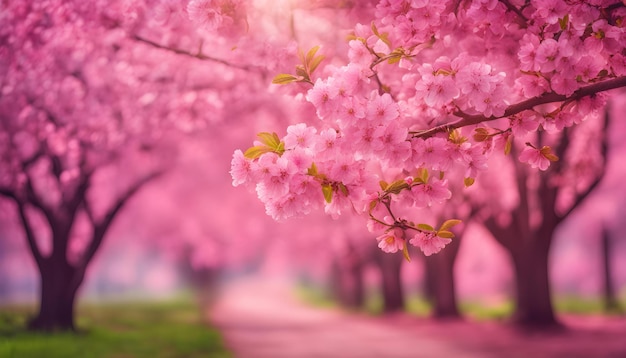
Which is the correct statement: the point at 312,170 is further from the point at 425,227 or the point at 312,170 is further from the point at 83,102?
the point at 83,102

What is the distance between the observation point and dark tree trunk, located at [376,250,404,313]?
856 inches

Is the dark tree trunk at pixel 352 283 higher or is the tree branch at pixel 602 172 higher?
the tree branch at pixel 602 172

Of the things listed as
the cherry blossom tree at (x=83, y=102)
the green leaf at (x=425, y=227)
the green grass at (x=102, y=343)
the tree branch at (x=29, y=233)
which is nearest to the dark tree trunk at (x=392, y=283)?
the green grass at (x=102, y=343)

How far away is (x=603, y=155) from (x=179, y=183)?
20.8 m

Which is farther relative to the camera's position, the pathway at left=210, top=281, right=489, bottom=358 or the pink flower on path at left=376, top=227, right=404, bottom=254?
the pathway at left=210, top=281, right=489, bottom=358

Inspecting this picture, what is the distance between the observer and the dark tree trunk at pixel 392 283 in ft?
71.4

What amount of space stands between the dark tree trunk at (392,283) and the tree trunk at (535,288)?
26.1 ft

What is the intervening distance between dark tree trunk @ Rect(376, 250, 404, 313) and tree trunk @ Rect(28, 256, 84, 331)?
12.1 m

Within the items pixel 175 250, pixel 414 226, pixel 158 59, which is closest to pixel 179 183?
pixel 175 250

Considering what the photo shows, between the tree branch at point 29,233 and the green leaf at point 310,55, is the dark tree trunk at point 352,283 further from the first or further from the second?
the green leaf at point 310,55

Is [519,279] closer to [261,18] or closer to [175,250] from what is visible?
Result: [261,18]

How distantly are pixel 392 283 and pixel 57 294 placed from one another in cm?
1289

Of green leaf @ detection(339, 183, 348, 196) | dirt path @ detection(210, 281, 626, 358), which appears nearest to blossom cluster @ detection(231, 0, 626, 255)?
green leaf @ detection(339, 183, 348, 196)

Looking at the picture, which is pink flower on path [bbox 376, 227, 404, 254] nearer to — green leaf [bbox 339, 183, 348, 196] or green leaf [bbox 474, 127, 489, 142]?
green leaf [bbox 339, 183, 348, 196]
